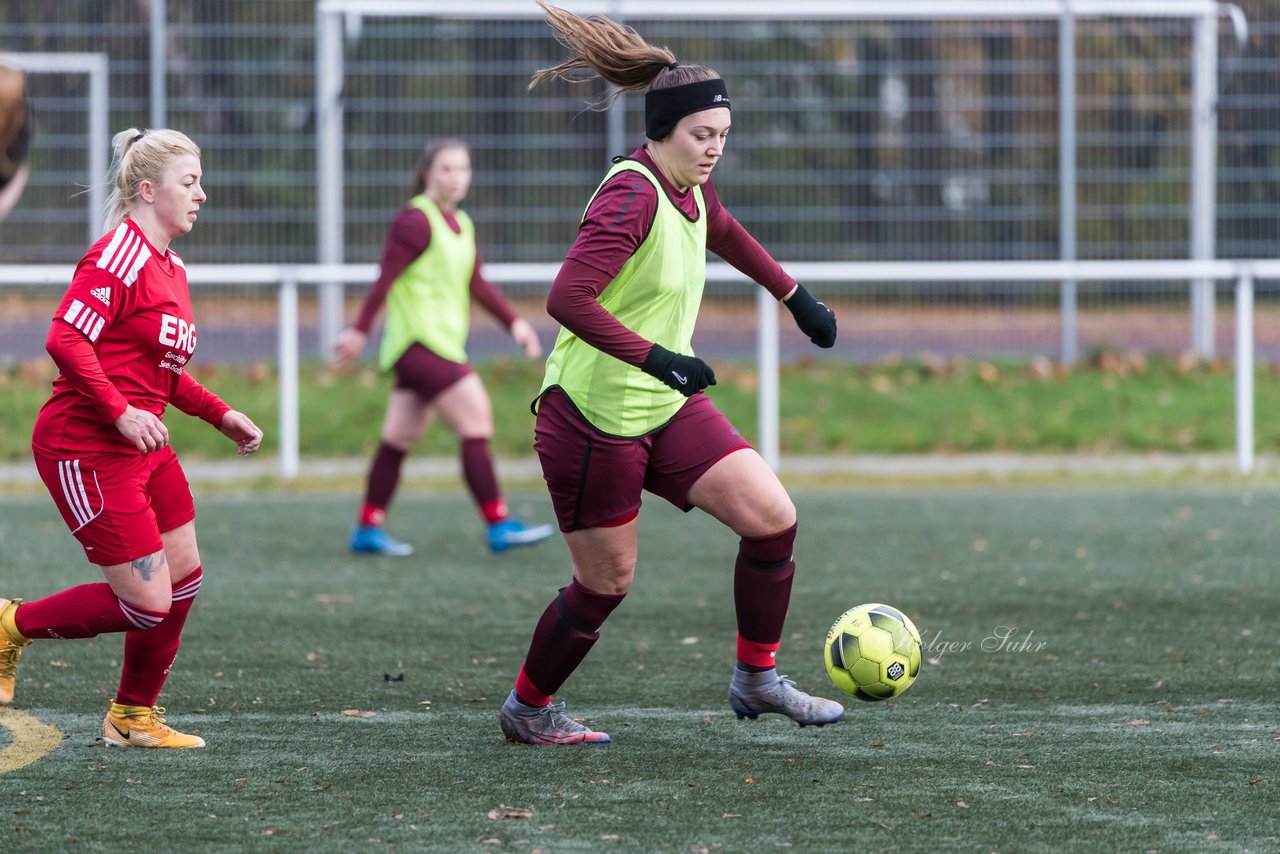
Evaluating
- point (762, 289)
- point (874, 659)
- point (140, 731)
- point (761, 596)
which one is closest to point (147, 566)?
point (140, 731)

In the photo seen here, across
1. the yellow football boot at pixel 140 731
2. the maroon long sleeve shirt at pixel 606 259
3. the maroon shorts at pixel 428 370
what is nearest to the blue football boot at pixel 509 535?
the maroon shorts at pixel 428 370

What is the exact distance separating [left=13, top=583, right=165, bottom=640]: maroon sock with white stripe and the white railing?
674 centimetres

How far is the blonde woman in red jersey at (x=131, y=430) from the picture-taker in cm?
448

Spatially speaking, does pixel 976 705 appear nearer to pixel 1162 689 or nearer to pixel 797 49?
pixel 1162 689

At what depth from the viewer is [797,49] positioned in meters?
14.3

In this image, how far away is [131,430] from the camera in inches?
175

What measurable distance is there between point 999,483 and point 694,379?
25.4 ft

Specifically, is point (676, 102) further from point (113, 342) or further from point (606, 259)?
point (113, 342)

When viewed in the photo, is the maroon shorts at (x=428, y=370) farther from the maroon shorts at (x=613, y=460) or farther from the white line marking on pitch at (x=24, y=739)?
the maroon shorts at (x=613, y=460)

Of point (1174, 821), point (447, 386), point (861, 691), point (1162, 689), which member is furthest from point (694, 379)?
point (447, 386)

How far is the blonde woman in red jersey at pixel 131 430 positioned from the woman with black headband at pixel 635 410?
92cm

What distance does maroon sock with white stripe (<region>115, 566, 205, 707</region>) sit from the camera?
186 inches

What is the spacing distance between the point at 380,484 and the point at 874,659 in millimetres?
4335

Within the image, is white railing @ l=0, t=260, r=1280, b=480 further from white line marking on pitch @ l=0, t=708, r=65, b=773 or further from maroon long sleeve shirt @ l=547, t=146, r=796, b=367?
maroon long sleeve shirt @ l=547, t=146, r=796, b=367
